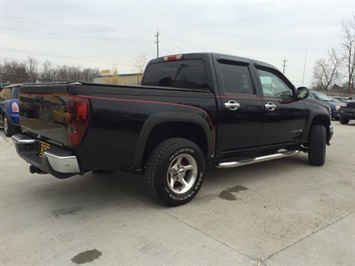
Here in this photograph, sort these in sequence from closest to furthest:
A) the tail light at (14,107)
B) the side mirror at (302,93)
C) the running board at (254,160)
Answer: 1. the running board at (254,160)
2. the side mirror at (302,93)
3. the tail light at (14,107)

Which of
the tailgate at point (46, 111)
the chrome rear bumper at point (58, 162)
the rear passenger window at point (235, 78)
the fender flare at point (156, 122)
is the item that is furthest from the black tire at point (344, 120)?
the chrome rear bumper at point (58, 162)

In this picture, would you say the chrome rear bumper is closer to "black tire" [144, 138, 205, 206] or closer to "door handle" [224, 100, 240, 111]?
"black tire" [144, 138, 205, 206]

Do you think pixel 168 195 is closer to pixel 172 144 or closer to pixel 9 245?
pixel 172 144

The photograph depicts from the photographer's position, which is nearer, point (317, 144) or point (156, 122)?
point (156, 122)

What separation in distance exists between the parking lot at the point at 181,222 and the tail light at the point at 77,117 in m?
0.96

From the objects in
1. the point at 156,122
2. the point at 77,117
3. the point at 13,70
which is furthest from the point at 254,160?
the point at 13,70

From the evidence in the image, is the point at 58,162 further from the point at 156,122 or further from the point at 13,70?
the point at 13,70

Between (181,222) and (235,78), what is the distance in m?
2.23

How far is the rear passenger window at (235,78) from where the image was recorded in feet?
14.7

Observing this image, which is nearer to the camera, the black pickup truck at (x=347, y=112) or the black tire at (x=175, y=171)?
the black tire at (x=175, y=171)

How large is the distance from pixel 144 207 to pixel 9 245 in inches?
58.0

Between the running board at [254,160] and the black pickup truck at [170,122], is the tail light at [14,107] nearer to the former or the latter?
the black pickup truck at [170,122]

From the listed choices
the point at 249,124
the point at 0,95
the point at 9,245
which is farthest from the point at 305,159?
the point at 0,95

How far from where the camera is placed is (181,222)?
3.48m
